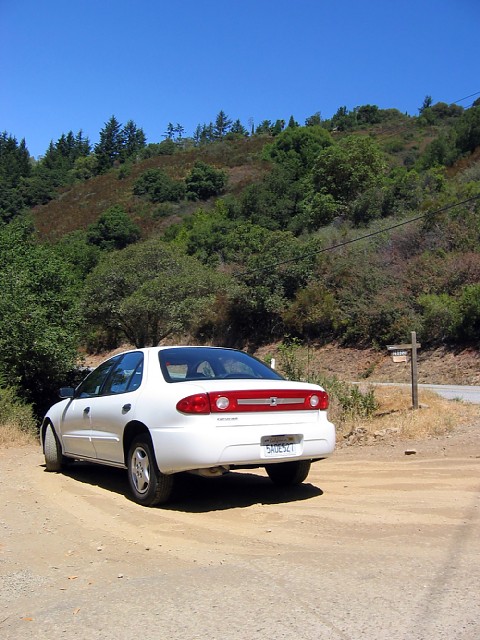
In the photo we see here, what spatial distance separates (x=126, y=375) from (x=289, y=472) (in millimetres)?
2044

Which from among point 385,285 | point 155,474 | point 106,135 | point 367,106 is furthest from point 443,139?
point 106,135

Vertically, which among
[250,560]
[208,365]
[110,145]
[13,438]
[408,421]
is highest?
[110,145]

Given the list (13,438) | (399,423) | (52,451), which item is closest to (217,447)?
(52,451)

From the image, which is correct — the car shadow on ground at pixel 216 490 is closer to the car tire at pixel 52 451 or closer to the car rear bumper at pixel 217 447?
the car tire at pixel 52 451

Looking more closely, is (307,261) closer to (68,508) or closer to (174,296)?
(174,296)

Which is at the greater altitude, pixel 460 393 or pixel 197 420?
pixel 197 420

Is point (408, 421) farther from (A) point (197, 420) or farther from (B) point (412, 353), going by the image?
(A) point (197, 420)

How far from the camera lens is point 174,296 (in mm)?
35906

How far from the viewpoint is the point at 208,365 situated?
666cm

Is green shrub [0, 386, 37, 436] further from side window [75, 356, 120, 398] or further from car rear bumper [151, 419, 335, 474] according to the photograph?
car rear bumper [151, 419, 335, 474]

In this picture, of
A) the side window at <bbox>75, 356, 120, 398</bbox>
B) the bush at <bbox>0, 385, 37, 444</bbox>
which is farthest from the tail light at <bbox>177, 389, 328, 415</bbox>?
the bush at <bbox>0, 385, 37, 444</bbox>

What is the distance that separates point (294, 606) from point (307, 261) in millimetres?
34247

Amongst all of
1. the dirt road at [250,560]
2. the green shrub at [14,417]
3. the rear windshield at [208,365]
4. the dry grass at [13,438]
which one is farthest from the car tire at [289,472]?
the green shrub at [14,417]

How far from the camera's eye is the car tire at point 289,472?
6.77 m
